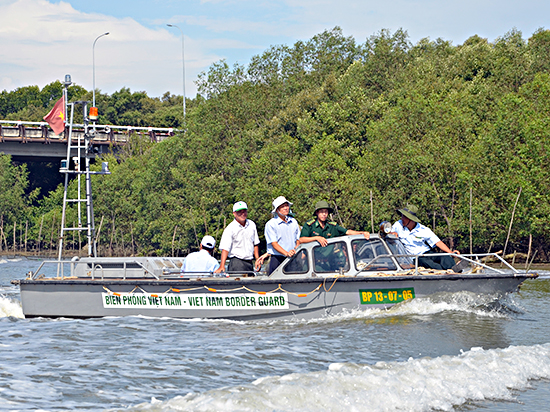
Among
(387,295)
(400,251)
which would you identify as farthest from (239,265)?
(400,251)

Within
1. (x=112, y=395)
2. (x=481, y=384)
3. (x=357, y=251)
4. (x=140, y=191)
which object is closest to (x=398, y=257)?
(x=357, y=251)

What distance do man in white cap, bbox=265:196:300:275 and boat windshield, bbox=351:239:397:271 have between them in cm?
109

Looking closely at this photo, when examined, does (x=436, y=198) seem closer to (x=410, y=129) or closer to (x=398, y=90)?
(x=410, y=129)

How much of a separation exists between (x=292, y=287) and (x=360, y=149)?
35278 mm

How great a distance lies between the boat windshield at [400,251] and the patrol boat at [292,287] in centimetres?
2

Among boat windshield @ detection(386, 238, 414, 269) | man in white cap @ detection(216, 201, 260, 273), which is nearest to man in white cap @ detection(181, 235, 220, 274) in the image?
man in white cap @ detection(216, 201, 260, 273)

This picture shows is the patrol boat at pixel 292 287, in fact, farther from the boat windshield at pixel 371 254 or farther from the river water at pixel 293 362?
the river water at pixel 293 362

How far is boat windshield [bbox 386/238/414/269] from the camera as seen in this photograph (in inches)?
470

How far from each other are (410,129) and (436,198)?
5175 millimetres

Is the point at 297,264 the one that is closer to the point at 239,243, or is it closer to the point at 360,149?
the point at 239,243

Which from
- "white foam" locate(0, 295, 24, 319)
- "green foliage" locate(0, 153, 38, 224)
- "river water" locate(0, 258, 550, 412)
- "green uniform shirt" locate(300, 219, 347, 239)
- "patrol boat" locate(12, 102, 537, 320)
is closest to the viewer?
"river water" locate(0, 258, 550, 412)

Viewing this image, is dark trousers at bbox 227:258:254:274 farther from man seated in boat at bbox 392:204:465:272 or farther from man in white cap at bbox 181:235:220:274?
man seated in boat at bbox 392:204:465:272

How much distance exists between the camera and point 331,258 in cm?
1174

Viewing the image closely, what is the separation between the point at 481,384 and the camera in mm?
7727
